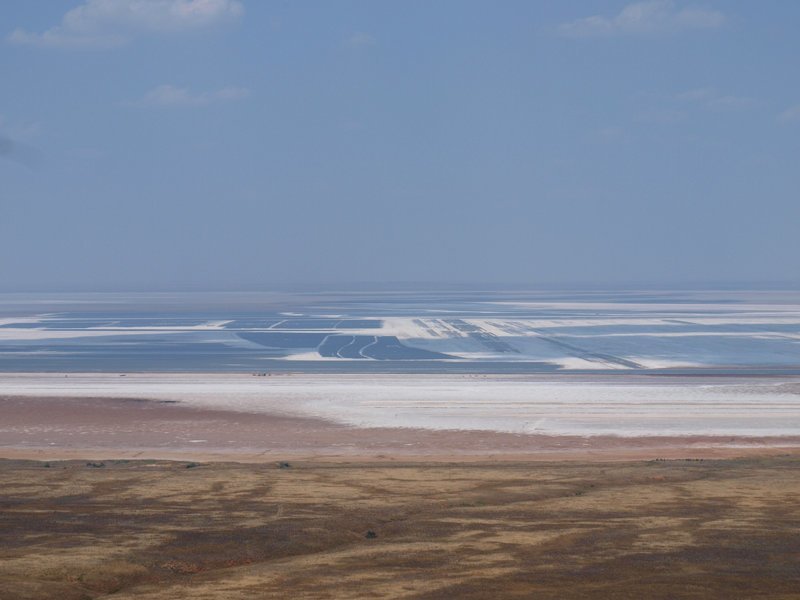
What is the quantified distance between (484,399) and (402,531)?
16301 mm

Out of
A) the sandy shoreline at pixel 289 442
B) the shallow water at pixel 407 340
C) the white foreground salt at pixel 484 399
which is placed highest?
the shallow water at pixel 407 340

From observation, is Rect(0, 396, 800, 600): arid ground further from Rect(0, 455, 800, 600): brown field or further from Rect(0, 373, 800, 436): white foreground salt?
Answer: Rect(0, 373, 800, 436): white foreground salt

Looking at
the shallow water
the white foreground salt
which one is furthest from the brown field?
the shallow water

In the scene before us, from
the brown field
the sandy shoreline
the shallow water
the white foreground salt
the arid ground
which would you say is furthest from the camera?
the shallow water

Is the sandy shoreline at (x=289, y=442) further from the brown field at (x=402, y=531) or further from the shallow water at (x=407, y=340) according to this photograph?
the shallow water at (x=407, y=340)

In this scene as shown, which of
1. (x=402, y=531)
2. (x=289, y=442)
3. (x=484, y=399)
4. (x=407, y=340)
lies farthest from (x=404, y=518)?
(x=407, y=340)

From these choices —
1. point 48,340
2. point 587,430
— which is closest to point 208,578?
point 587,430

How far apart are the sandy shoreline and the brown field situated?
7.94 feet

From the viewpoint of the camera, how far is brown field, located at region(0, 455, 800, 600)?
435 inches

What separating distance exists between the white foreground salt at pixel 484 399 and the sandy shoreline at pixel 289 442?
93 cm

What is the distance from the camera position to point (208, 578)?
11414mm

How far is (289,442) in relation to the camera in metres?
23.9

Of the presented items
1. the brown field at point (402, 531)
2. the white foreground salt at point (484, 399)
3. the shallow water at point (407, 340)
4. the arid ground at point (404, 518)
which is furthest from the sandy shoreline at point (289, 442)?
the shallow water at point (407, 340)

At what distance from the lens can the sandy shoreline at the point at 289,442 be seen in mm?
21797
